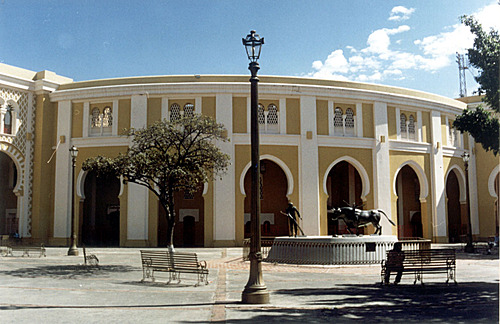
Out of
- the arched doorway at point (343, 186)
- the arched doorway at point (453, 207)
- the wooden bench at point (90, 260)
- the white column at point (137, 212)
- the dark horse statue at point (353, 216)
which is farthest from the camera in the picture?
the arched doorway at point (453, 207)

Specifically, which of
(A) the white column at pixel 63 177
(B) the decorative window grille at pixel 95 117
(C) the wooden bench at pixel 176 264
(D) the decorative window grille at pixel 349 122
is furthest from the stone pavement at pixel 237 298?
(D) the decorative window grille at pixel 349 122

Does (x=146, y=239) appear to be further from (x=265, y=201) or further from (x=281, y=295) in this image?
(x=281, y=295)

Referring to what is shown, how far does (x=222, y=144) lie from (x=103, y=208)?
11.5m

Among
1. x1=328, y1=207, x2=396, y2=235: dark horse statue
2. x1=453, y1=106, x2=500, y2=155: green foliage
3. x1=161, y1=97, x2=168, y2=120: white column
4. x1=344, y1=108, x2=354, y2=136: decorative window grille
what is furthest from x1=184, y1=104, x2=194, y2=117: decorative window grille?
x1=453, y1=106, x2=500, y2=155: green foliage

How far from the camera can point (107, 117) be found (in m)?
29.8

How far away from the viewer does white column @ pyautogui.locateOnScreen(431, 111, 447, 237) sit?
32.1 meters

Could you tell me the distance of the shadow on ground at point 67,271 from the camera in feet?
47.2

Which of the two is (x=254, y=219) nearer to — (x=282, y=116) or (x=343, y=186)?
(x=282, y=116)

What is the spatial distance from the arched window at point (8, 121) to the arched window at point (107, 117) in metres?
5.24

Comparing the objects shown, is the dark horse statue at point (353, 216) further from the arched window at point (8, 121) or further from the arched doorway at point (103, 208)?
the arched window at point (8, 121)

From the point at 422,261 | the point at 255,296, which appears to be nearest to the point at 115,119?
the point at 422,261

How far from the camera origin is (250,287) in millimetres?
9703

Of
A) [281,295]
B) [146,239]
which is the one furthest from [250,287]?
[146,239]

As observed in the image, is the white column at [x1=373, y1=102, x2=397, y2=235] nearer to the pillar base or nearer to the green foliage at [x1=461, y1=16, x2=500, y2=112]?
the green foliage at [x1=461, y1=16, x2=500, y2=112]
